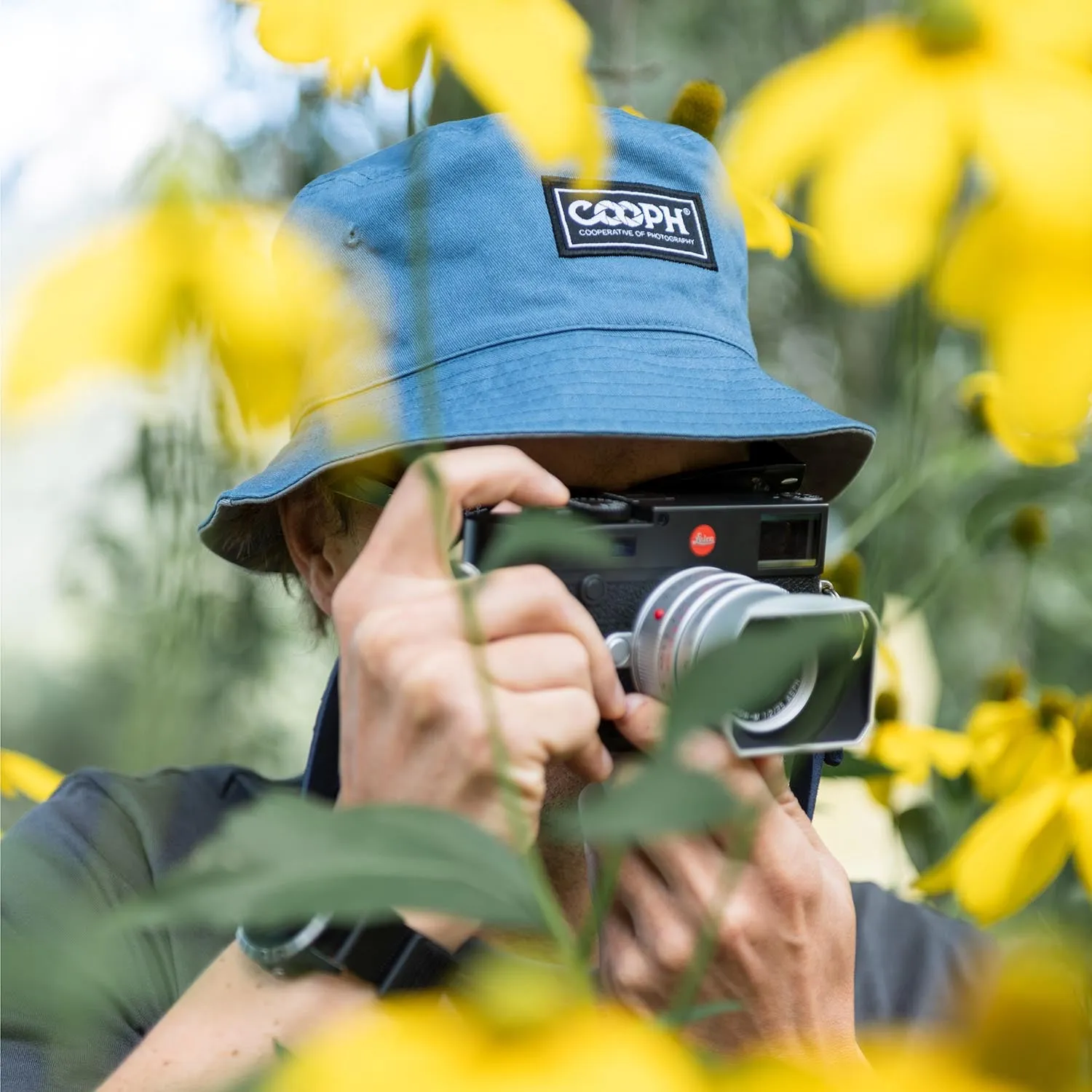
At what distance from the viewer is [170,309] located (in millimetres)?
152

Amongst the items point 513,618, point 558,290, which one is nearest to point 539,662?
point 513,618

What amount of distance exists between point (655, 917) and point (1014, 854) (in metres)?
→ 0.13

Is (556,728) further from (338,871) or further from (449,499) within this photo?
(338,871)

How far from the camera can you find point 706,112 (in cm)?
50

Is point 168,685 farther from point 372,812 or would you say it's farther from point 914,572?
point 914,572

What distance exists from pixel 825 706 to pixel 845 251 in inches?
9.9

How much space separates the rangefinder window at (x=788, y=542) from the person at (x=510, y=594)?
0.06 metres

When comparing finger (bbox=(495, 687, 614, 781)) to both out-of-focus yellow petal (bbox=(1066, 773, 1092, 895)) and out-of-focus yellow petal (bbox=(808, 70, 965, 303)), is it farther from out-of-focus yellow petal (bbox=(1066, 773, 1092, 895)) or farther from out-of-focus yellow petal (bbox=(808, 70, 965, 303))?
out-of-focus yellow petal (bbox=(808, 70, 965, 303))

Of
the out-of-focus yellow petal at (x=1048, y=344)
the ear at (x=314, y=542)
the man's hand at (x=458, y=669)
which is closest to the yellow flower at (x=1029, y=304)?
the out-of-focus yellow petal at (x=1048, y=344)

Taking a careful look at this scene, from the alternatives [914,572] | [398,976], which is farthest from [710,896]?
[914,572]

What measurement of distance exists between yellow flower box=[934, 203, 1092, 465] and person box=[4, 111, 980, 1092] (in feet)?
0.49

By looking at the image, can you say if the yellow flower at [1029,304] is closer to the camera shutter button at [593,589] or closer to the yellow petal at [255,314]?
the yellow petal at [255,314]

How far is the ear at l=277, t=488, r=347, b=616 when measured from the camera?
2.27 feet

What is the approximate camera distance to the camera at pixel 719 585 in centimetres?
36
